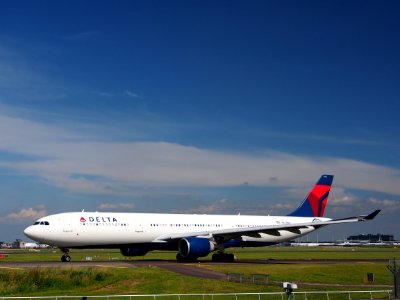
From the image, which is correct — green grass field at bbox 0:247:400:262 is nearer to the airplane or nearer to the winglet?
the airplane

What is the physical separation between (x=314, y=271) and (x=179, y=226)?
19.2 m

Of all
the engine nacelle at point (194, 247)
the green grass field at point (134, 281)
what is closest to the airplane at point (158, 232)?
the engine nacelle at point (194, 247)

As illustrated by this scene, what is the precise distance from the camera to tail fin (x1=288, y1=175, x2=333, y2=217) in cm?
7681

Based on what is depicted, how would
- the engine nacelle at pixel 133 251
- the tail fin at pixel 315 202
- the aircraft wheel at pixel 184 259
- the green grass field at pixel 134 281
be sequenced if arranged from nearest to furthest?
1. the green grass field at pixel 134 281
2. the aircraft wheel at pixel 184 259
3. the engine nacelle at pixel 133 251
4. the tail fin at pixel 315 202

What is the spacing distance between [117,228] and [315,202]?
99.3 ft

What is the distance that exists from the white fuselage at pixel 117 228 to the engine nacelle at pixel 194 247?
297 cm

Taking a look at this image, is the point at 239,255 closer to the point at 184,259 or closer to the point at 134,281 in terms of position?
the point at 184,259

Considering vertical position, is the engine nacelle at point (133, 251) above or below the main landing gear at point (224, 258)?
above

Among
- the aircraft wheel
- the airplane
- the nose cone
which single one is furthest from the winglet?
the nose cone

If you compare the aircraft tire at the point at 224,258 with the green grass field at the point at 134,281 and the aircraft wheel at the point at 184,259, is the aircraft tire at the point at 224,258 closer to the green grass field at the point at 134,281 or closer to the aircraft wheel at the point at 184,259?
the aircraft wheel at the point at 184,259

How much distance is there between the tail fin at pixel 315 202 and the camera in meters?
76.8

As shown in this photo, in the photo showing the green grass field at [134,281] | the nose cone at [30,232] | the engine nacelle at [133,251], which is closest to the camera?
the green grass field at [134,281]

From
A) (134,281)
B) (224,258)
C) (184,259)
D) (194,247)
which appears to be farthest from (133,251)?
(134,281)

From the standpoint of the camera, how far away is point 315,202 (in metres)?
77.1
